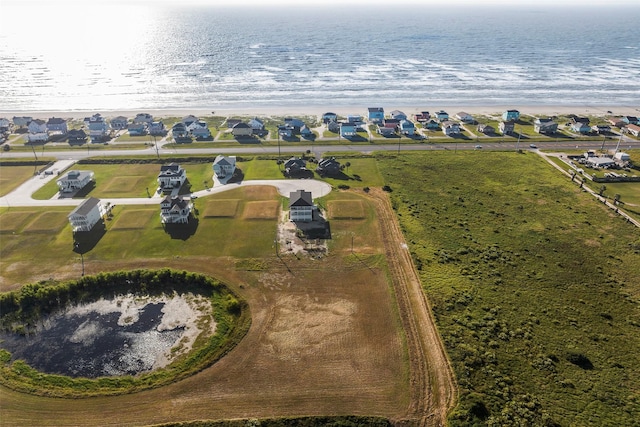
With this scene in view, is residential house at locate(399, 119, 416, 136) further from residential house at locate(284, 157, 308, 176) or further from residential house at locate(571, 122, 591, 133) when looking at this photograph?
residential house at locate(571, 122, 591, 133)

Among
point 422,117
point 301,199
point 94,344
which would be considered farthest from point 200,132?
point 94,344

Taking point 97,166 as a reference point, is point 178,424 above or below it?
below

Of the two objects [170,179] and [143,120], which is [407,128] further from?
[143,120]

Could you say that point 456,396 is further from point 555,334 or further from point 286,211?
point 286,211

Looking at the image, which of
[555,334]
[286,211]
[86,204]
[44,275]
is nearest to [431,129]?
[286,211]

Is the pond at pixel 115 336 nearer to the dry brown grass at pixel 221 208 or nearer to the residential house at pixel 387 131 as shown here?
the dry brown grass at pixel 221 208

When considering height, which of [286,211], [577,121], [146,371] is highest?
[577,121]
